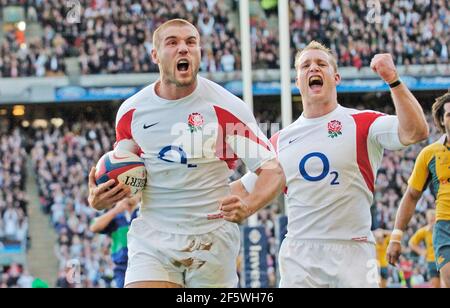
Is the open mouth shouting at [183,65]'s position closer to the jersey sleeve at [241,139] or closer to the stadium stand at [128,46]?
the jersey sleeve at [241,139]

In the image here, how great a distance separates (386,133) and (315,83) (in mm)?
749

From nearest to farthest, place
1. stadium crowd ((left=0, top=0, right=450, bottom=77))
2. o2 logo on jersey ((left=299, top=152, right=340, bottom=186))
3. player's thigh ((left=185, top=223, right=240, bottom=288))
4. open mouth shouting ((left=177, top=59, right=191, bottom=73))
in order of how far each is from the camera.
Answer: player's thigh ((left=185, top=223, right=240, bottom=288))
open mouth shouting ((left=177, top=59, right=191, bottom=73))
o2 logo on jersey ((left=299, top=152, right=340, bottom=186))
stadium crowd ((left=0, top=0, right=450, bottom=77))

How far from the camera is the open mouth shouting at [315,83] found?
7.07 m

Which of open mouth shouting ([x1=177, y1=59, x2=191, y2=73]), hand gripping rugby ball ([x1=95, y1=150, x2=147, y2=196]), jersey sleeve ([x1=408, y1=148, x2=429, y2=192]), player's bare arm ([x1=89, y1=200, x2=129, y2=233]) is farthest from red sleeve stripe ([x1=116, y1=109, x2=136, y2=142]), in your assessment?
player's bare arm ([x1=89, y1=200, x2=129, y2=233])

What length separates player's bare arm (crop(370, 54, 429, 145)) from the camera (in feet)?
19.9

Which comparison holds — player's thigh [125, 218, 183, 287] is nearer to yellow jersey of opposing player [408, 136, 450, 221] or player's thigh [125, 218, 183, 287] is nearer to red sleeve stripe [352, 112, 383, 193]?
red sleeve stripe [352, 112, 383, 193]

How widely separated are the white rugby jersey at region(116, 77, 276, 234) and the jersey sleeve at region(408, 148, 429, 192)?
2.12 m

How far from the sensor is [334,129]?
6988 mm

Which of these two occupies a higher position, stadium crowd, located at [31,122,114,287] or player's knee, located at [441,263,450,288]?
stadium crowd, located at [31,122,114,287]

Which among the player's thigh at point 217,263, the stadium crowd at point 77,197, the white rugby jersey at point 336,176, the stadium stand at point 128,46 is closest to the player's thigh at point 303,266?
the white rugby jersey at point 336,176

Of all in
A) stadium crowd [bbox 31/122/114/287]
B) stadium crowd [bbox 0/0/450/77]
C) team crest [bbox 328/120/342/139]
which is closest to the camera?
team crest [bbox 328/120/342/139]

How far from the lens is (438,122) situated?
8008mm

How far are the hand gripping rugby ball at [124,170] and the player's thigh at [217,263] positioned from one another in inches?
22.2
